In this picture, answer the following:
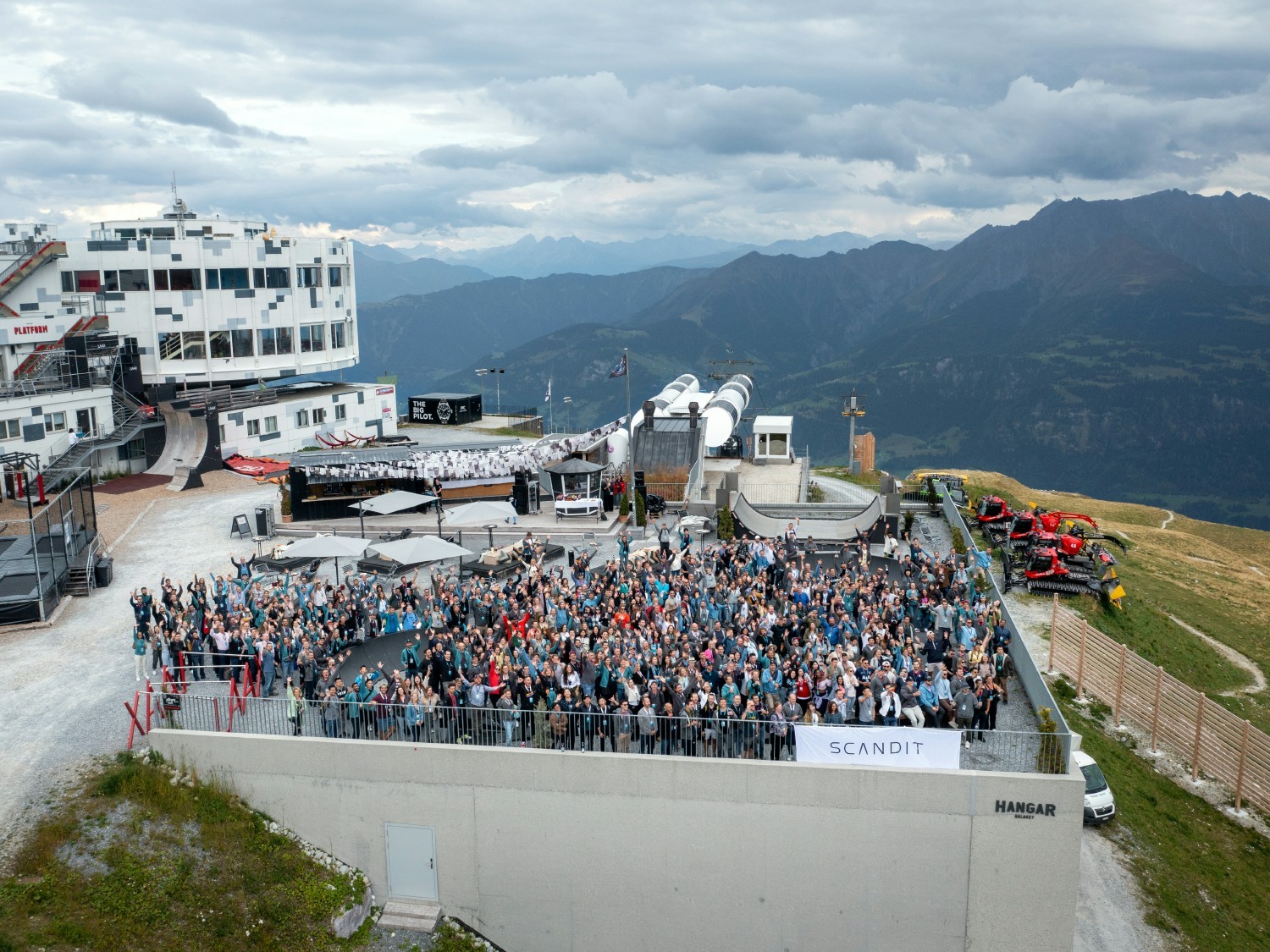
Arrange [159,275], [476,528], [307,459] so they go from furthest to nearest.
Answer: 1. [159,275]
2. [307,459]
3. [476,528]

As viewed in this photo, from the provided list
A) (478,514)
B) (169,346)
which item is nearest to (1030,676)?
(478,514)

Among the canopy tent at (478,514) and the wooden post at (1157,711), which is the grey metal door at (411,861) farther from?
the wooden post at (1157,711)

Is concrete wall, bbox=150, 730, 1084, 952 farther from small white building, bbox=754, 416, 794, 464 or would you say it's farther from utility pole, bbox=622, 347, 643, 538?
small white building, bbox=754, 416, 794, 464

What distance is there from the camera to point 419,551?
88.4 feet

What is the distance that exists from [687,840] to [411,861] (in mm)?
5273

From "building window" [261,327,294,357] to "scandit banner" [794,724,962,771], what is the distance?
44934 millimetres

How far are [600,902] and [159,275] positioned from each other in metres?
43.3

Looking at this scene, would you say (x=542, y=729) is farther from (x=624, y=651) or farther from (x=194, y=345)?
(x=194, y=345)

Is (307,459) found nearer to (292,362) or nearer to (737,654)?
(292,362)

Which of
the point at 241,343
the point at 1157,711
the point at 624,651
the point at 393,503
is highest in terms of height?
the point at 241,343

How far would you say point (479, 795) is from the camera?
18609 mm


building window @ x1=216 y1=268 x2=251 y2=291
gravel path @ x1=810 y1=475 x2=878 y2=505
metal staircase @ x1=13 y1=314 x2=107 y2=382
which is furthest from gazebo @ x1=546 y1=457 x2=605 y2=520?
metal staircase @ x1=13 y1=314 x2=107 y2=382

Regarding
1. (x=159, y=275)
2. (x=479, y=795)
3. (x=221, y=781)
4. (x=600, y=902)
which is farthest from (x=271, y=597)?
(x=159, y=275)

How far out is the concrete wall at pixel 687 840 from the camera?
56.7ft
